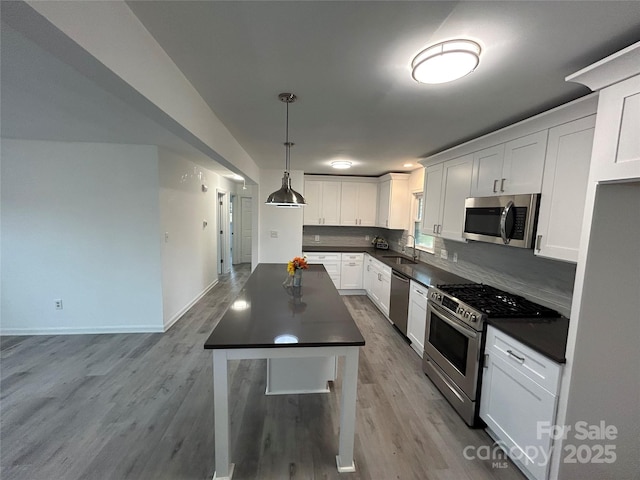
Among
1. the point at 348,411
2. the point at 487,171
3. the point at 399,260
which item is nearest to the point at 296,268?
the point at 348,411

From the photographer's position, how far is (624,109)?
124cm

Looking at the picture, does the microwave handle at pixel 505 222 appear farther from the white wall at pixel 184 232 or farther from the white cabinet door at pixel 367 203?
the white wall at pixel 184 232

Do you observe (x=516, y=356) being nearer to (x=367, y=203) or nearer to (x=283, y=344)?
(x=283, y=344)

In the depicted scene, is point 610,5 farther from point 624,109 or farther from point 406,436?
point 406,436

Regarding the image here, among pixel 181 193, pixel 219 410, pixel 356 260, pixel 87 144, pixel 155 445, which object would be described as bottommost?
pixel 155 445

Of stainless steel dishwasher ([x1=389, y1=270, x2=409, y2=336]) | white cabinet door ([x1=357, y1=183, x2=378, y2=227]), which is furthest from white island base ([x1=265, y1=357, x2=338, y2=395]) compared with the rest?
white cabinet door ([x1=357, y1=183, x2=378, y2=227])

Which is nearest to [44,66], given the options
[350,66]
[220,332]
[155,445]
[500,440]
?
[350,66]

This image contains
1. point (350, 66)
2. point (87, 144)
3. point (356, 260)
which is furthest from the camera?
point (356, 260)

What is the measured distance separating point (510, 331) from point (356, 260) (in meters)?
3.56

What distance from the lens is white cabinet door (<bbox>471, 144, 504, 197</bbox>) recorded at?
2393 mm

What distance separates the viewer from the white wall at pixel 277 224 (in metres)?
5.17

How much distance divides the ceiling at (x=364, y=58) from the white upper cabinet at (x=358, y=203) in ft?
9.52

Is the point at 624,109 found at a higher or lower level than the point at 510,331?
higher

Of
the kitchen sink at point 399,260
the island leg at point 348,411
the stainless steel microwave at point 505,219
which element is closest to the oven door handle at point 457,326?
the stainless steel microwave at point 505,219
